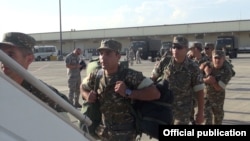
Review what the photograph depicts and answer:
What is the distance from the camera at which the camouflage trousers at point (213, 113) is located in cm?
621

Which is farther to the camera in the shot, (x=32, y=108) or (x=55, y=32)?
(x=55, y=32)

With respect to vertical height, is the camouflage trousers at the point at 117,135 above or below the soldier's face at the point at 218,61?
below

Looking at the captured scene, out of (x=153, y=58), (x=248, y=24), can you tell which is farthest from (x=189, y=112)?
(x=248, y=24)

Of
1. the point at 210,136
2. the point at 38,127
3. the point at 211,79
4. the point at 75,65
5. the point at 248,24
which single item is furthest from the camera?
the point at 248,24

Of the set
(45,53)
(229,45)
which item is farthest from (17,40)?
(45,53)

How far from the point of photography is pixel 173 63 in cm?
498

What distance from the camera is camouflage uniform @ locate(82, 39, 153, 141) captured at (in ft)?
11.0

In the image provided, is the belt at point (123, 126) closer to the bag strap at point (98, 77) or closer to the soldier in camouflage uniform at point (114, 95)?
the soldier in camouflage uniform at point (114, 95)

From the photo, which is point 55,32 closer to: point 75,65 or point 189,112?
point 75,65

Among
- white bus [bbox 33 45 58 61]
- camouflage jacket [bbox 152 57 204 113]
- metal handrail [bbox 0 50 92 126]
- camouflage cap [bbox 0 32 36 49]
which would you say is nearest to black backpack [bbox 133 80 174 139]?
camouflage cap [bbox 0 32 36 49]

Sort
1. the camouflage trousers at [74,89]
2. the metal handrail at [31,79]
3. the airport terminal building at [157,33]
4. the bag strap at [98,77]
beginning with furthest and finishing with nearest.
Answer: the airport terminal building at [157,33] < the camouflage trousers at [74,89] < the bag strap at [98,77] < the metal handrail at [31,79]

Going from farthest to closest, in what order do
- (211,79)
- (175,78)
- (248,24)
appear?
1. (248,24)
2. (211,79)
3. (175,78)

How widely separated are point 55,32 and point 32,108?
7693 centimetres

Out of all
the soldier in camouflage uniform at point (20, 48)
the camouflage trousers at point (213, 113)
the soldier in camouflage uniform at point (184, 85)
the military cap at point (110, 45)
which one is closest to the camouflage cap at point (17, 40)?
the soldier in camouflage uniform at point (20, 48)
